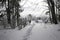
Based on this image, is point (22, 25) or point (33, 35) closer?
point (33, 35)

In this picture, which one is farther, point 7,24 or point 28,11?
point 28,11

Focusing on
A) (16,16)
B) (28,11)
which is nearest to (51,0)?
(16,16)

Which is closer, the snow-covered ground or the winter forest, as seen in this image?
the snow-covered ground

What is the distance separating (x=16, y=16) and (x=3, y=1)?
5.09 metres

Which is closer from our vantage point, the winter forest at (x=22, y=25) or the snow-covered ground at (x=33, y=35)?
the snow-covered ground at (x=33, y=35)

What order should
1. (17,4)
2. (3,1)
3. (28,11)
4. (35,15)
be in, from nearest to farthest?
(3,1) < (17,4) < (28,11) < (35,15)

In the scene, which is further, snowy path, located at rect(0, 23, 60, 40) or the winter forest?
the winter forest

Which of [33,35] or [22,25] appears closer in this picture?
[33,35]

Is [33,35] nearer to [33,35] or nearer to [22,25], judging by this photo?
[33,35]

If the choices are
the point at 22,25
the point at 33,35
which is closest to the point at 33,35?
the point at 33,35

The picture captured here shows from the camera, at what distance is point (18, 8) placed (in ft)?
67.4

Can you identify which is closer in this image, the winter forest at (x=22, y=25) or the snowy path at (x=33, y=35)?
the snowy path at (x=33, y=35)

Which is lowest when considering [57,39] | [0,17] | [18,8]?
[57,39]

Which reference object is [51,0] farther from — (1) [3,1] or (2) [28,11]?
(2) [28,11]
